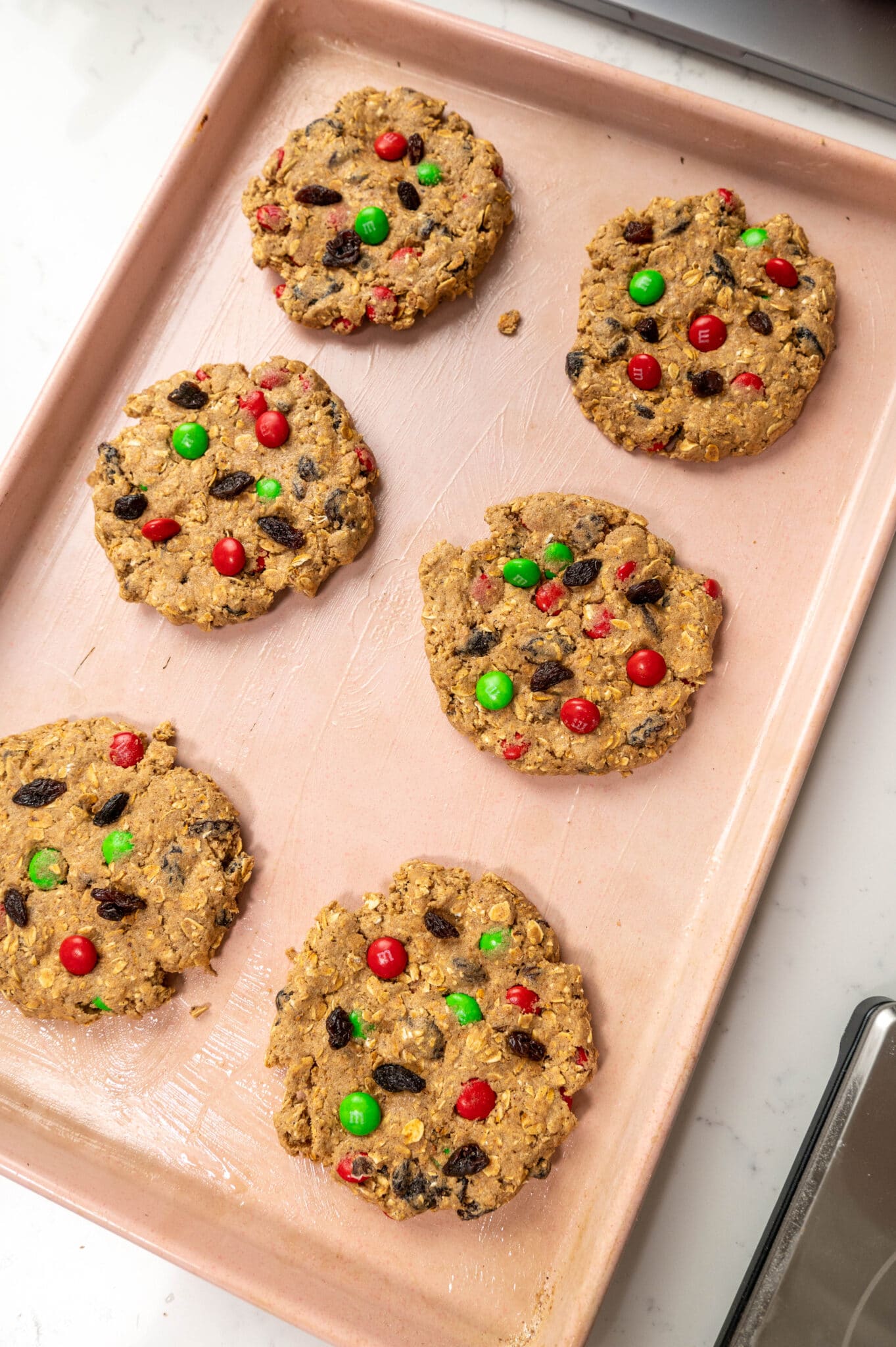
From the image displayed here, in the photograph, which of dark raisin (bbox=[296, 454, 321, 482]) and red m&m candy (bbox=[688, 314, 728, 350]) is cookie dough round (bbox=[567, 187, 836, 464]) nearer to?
red m&m candy (bbox=[688, 314, 728, 350])

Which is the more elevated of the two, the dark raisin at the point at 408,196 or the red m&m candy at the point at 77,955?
the dark raisin at the point at 408,196

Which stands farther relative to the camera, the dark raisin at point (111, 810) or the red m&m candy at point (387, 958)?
the dark raisin at point (111, 810)

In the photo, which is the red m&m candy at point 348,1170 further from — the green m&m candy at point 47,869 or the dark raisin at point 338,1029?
the green m&m candy at point 47,869

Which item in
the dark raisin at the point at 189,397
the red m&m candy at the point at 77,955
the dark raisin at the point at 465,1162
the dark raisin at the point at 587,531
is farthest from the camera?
the dark raisin at the point at 189,397

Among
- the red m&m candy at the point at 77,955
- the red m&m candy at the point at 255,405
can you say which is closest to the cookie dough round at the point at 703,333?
the red m&m candy at the point at 255,405

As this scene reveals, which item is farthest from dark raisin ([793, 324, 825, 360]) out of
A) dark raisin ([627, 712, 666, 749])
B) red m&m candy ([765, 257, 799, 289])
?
dark raisin ([627, 712, 666, 749])

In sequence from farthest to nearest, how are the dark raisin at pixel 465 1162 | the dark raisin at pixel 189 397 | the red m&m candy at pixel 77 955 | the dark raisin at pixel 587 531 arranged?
1. the dark raisin at pixel 189 397
2. the dark raisin at pixel 587 531
3. the red m&m candy at pixel 77 955
4. the dark raisin at pixel 465 1162

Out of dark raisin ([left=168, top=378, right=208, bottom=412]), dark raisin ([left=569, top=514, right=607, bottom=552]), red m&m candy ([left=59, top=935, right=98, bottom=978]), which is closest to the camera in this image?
red m&m candy ([left=59, top=935, right=98, bottom=978])
